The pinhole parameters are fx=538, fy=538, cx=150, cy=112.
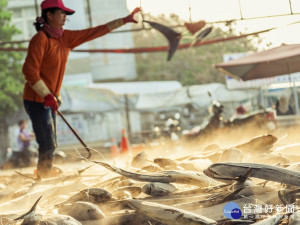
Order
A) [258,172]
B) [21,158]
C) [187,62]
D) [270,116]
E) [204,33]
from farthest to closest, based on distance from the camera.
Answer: [187,62] → [21,158] → [270,116] → [204,33] → [258,172]

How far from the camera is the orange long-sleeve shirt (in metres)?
5.14

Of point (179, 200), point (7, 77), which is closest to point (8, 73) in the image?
point (7, 77)

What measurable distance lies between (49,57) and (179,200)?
8.34ft

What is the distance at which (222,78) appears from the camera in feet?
108

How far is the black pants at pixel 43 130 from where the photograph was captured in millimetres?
5328

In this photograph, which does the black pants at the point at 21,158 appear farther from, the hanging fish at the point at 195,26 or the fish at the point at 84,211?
the fish at the point at 84,211

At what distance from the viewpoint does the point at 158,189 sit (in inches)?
137

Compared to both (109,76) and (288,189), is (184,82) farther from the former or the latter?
(288,189)

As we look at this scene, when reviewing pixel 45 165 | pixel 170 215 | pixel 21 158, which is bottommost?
pixel 21 158

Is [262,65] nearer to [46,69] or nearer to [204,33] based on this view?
[204,33]

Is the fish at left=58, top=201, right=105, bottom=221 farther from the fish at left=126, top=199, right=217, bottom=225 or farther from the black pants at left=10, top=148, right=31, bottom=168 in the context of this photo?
the black pants at left=10, top=148, right=31, bottom=168

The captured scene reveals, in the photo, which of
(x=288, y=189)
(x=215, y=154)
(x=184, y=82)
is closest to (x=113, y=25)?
(x=215, y=154)

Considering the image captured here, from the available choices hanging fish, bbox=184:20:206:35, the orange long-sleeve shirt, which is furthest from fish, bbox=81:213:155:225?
hanging fish, bbox=184:20:206:35

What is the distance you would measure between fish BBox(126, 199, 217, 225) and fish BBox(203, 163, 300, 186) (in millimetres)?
596
